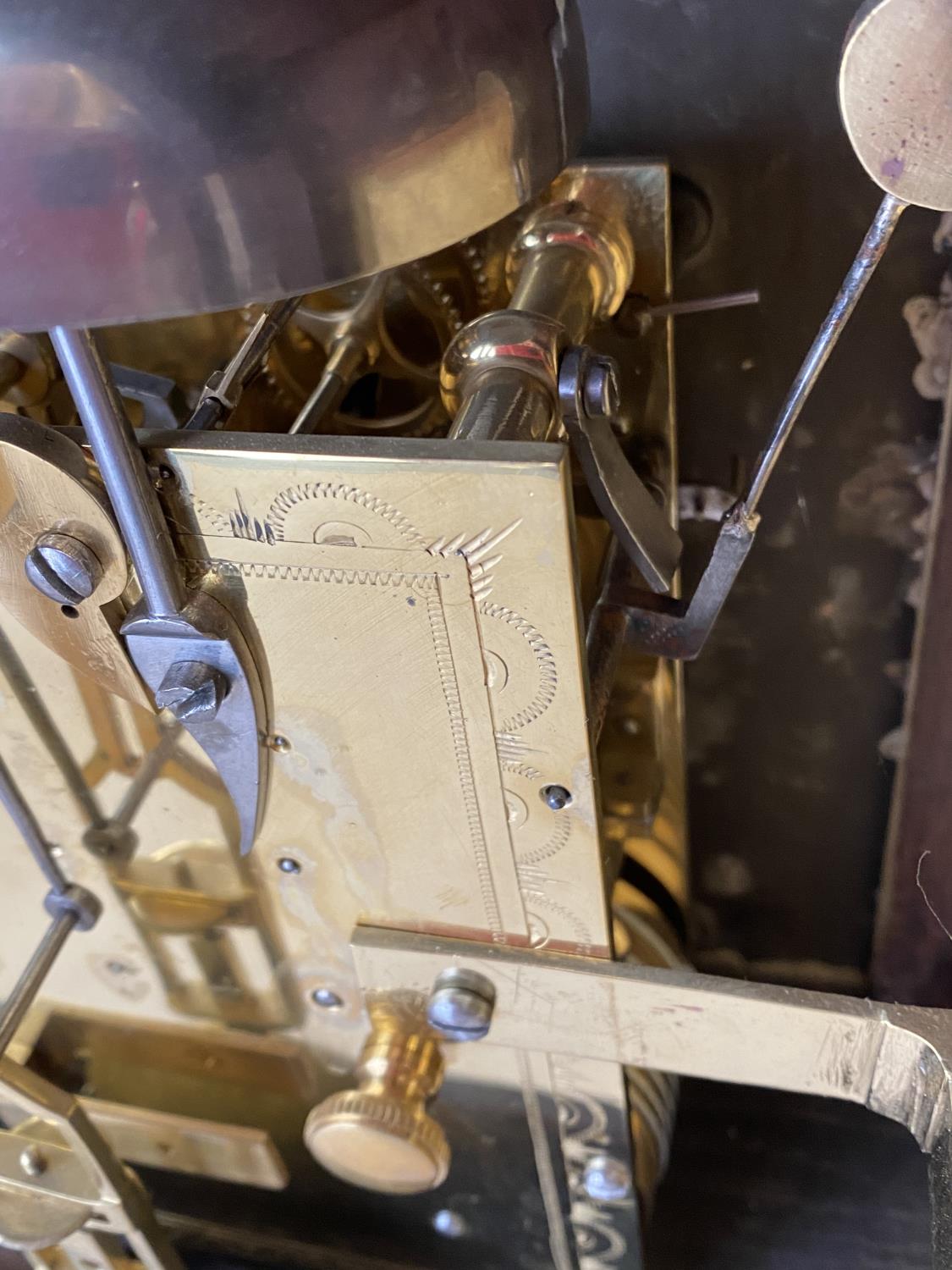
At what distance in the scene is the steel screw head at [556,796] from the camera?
0.56 metres

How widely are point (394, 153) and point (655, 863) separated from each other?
23.7 inches

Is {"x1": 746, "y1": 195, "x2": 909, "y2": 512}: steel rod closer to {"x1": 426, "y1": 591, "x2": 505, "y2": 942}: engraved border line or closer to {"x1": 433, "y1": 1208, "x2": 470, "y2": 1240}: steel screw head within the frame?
{"x1": 426, "y1": 591, "x2": 505, "y2": 942}: engraved border line

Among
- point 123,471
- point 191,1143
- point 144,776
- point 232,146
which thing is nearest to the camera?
point 232,146

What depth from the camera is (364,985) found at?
685 millimetres

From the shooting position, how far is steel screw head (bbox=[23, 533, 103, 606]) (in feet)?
1.59

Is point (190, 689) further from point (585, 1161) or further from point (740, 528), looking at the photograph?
point (585, 1161)

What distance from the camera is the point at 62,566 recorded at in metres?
0.49

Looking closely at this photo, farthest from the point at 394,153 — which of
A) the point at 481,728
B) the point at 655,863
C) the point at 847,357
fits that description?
the point at 655,863

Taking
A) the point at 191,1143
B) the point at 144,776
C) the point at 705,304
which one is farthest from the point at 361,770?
the point at 191,1143

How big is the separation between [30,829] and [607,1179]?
1.40 ft

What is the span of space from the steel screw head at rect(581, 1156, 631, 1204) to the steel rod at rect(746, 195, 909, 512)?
1.48 feet

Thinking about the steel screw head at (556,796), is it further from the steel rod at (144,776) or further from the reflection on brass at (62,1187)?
the reflection on brass at (62,1187)

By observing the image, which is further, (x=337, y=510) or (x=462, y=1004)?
(x=462, y=1004)

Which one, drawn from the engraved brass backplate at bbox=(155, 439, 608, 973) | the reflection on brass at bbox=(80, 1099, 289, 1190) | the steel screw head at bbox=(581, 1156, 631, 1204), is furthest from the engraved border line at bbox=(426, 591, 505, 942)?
the reflection on brass at bbox=(80, 1099, 289, 1190)
